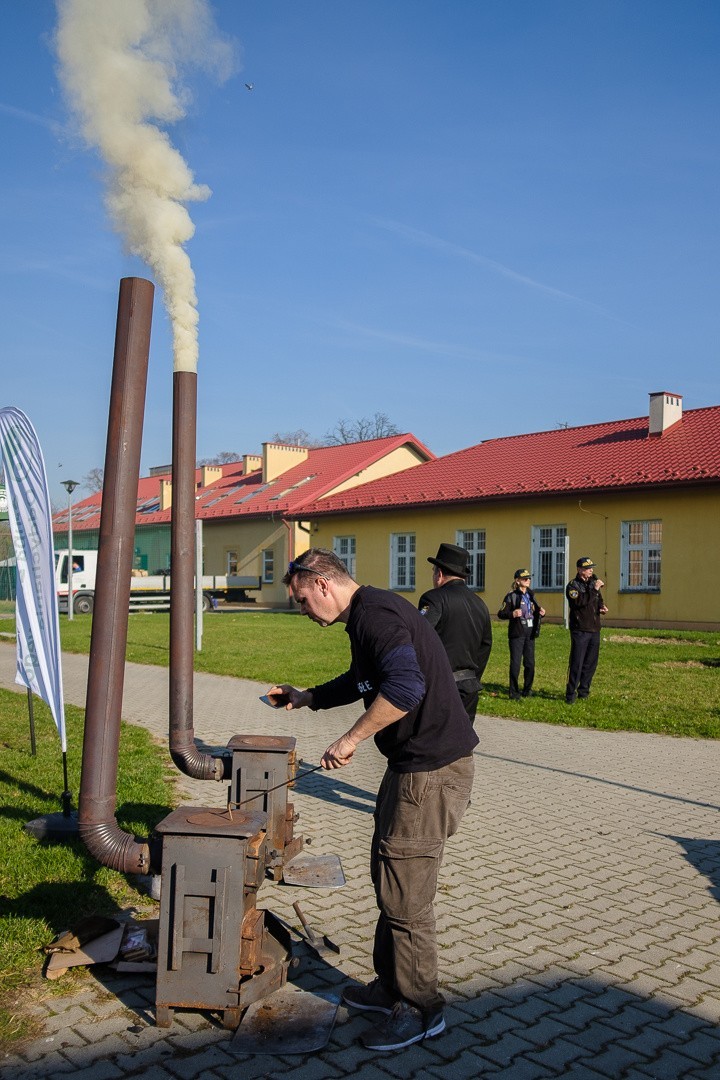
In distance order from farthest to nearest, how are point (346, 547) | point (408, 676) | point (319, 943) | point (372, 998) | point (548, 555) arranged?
point (346, 547)
point (548, 555)
point (319, 943)
point (372, 998)
point (408, 676)

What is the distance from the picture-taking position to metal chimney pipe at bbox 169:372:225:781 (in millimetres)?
6516

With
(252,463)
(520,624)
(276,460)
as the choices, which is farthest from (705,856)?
(252,463)

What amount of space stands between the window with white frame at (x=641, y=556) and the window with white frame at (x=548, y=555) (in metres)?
2.04

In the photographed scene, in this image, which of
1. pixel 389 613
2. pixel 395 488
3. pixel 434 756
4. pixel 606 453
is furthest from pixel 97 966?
pixel 395 488

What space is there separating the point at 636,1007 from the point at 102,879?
9.75ft

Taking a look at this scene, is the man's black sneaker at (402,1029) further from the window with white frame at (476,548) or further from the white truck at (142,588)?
the white truck at (142,588)

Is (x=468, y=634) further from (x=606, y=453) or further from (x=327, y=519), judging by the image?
(x=327, y=519)

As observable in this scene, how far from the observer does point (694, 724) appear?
448 inches

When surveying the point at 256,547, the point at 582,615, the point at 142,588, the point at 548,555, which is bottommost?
the point at 142,588

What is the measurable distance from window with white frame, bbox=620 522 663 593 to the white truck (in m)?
17.5

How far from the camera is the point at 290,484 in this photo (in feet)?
143

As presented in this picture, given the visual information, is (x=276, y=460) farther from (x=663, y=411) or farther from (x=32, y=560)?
(x=32, y=560)

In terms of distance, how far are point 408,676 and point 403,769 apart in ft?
1.41

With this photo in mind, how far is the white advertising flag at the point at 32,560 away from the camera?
19.9ft
